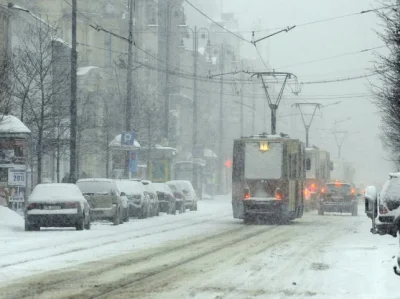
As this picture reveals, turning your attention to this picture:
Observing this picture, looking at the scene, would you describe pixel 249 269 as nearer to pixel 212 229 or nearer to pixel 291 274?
pixel 291 274

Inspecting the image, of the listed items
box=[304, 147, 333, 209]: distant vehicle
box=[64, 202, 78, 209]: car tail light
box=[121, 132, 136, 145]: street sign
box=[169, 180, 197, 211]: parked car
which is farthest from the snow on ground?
box=[304, 147, 333, 209]: distant vehicle

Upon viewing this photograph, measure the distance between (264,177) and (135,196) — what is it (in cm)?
598

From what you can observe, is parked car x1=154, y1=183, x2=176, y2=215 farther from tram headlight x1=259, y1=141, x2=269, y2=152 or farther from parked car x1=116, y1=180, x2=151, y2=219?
tram headlight x1=259, y1=141, x2=269, y2=152

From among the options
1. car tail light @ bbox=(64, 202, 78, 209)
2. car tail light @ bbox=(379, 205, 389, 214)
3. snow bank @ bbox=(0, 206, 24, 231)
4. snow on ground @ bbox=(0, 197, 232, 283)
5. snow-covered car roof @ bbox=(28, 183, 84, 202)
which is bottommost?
snow on ground @ bbox=(0, 197, 232, 283)

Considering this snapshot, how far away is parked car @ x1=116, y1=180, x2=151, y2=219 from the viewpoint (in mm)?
43531

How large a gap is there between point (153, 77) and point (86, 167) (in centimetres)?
2333

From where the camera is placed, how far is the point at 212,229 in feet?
117

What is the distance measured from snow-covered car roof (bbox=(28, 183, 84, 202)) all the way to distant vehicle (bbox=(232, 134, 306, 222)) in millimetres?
8372

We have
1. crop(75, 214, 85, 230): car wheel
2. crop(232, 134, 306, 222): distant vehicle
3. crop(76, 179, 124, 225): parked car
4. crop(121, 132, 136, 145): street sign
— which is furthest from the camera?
crop(121, 132, 136, 145): street sign

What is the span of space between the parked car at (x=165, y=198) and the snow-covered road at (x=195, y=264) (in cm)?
1788

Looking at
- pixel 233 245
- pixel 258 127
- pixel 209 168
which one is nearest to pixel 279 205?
pixel 233 245

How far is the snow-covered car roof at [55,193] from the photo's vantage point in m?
32.6

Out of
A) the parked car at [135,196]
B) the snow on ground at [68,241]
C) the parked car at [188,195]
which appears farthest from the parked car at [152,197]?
the parked car at [188,195]

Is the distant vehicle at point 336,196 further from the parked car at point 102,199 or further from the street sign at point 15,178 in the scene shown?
the street sign at point 15,178
